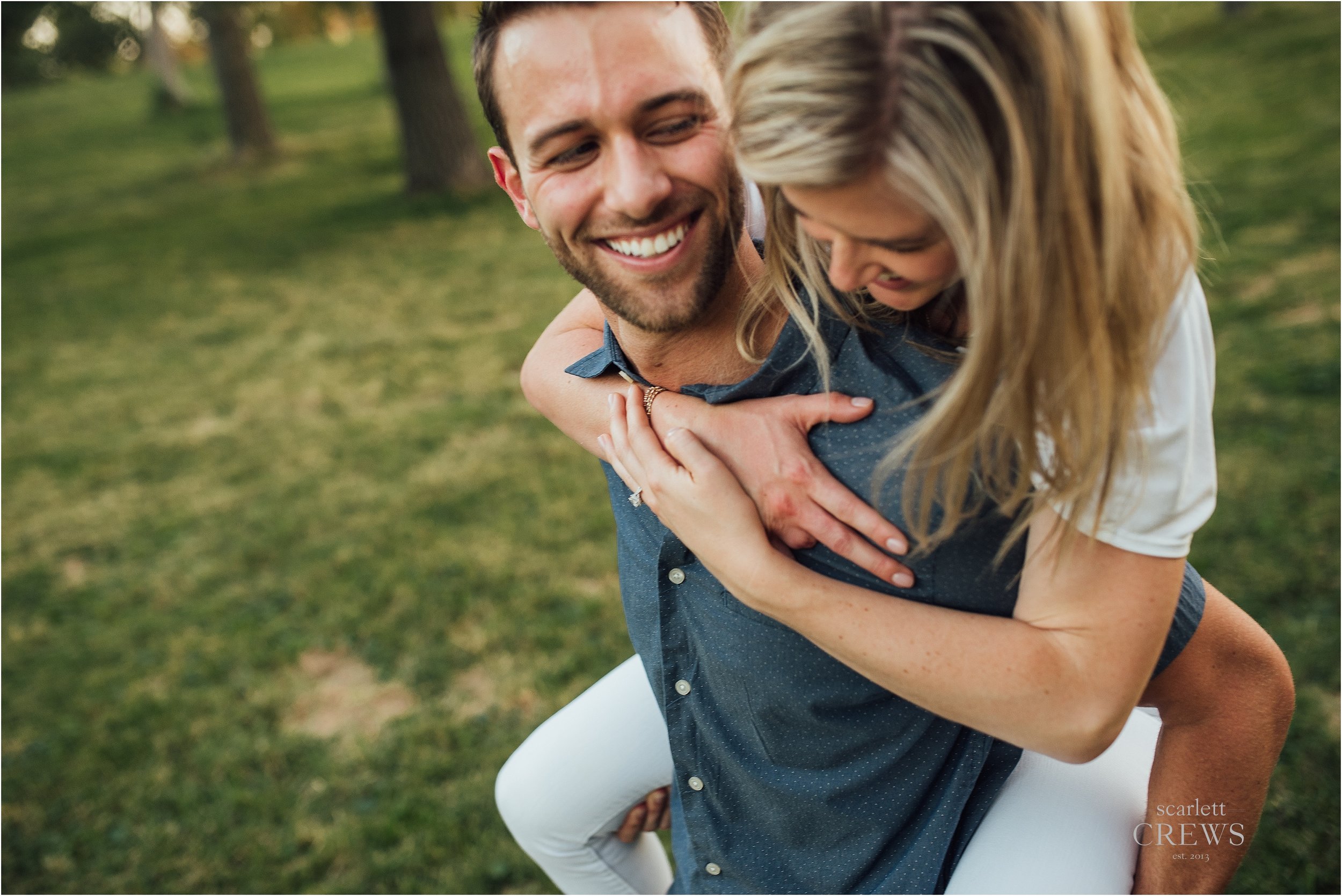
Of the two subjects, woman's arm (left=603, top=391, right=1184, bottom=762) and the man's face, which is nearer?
woman's arm (left=603, top=391, right=1184, bottom=762)

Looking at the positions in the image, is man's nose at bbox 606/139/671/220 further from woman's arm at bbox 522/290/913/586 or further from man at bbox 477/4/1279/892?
woman's arm at bbox 522/290/913/586

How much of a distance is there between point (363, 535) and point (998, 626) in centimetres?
426

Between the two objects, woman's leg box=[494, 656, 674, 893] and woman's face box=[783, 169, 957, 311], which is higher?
woman's face box=[783, 169, 957, 311]

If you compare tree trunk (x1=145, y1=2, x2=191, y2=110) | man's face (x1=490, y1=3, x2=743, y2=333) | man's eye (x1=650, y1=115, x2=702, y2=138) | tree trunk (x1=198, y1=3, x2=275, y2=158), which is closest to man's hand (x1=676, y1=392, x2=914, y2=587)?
man's face (x1=490, y1=3, x2=743, y2=333)

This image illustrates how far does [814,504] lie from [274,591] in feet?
12.8

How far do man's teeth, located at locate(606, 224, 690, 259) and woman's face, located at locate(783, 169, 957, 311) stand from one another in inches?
16.0

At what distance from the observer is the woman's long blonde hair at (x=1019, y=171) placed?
3.96ft

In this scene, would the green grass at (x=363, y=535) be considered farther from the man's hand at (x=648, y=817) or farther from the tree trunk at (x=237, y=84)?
the tree trunk at (x=237, y=84)

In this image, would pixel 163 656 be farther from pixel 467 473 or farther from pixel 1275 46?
pixel 1275 46

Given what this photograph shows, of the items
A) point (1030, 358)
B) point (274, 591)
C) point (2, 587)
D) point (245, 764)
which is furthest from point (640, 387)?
point (2, 587)

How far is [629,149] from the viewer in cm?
178

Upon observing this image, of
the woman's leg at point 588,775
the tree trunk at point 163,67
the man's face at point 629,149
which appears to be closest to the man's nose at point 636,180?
the man's face at point 629,149

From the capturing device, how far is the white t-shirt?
4.41 feet

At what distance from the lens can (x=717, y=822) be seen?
81.8 inches
